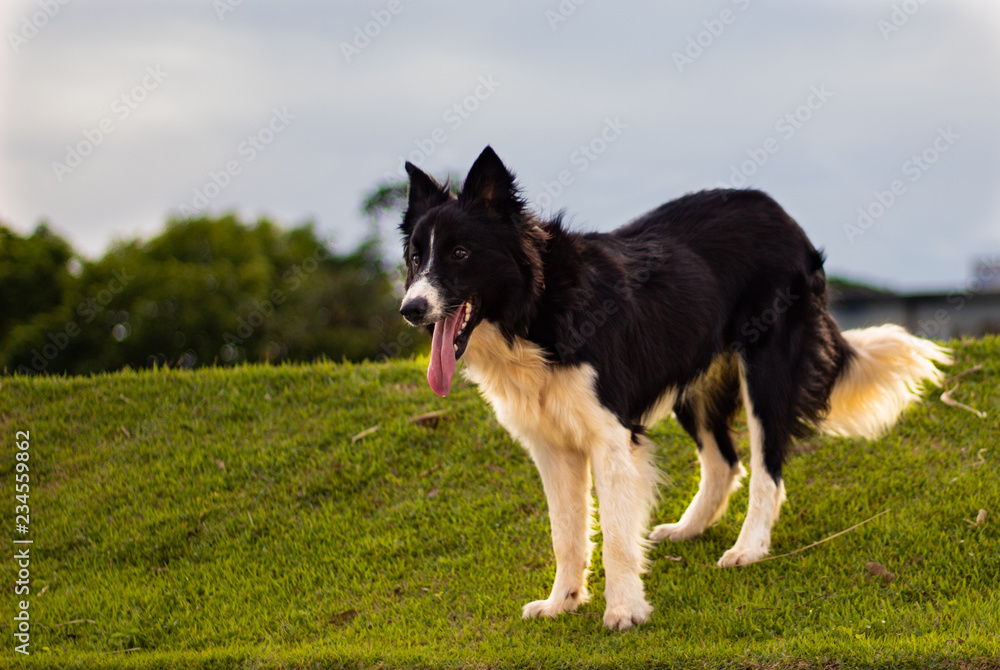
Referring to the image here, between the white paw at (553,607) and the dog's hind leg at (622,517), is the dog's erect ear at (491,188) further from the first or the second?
the white paw at (553,607)

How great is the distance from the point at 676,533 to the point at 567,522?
142cm

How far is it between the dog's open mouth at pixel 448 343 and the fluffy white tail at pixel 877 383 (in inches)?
124

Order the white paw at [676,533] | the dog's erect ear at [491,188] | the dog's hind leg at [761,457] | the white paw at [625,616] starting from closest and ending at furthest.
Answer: the dog's erect ear at [491,188] → the white paw at [625,616] → the dog's hind leg at [761,457] → the white paw at [676,533]

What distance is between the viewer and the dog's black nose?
4.75m

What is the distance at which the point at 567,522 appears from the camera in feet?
18.8

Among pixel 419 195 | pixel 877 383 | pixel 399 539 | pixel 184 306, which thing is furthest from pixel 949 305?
pixel 419 195

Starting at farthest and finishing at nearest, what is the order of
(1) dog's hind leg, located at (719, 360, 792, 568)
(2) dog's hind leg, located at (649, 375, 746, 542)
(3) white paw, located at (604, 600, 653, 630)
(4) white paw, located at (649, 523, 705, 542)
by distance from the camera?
(4) white paw, located at (649, 523, 705, 542) < (2) dog's hind leg, located at (649, 375, 746, 542) < (1) dog's hind leg, located at (719, 360, 792, 568) < (3) white paw, located at (604, 600, 653, 630)

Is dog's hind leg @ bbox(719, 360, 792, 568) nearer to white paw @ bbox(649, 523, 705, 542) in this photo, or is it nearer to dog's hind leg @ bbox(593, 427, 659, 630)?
white paw @ bbox(649, 523, 705, 542)

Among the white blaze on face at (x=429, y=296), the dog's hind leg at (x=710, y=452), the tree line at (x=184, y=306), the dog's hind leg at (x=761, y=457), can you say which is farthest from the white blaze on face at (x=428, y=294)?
the tree line at (x=184, y=306)

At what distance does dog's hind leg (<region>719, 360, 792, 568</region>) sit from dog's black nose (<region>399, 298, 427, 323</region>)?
255 cm

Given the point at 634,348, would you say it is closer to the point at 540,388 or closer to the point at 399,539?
the point at 540,388

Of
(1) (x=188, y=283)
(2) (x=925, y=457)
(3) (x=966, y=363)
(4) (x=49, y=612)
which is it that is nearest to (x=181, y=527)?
(4) (x=49, y=612)

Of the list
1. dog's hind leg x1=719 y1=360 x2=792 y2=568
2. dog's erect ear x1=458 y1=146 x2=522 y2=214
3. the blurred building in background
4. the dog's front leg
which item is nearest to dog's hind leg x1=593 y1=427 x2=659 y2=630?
the dog's front leg

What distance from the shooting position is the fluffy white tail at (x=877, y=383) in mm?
6895
